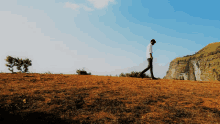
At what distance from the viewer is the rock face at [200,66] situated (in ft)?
118

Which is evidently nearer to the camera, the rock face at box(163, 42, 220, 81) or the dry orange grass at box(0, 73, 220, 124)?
the dry orange grass at box(0, 73, 220, 124)

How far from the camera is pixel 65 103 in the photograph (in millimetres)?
5121

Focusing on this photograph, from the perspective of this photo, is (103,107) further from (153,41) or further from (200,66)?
(200,66)

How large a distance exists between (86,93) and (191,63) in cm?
4608

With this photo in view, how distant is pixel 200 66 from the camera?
40.6 meters

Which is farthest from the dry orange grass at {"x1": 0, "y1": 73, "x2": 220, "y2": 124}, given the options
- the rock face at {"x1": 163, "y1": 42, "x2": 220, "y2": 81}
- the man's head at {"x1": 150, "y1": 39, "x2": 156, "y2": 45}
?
the rock face at {"x1": 163, "y1": 42, "x2": 220, "y2": 81}

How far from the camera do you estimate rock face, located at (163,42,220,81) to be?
35919 millimetres

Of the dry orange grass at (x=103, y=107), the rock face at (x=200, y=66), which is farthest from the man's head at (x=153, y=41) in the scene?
the rock face at (x=200, y=66)

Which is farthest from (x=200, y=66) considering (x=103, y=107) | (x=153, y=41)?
(x=103, y=107)

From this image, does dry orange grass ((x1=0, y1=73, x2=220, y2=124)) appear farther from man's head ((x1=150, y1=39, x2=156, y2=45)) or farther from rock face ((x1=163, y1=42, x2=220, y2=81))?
rock face ((x1=163, y1=42, x2=220, y2=81))

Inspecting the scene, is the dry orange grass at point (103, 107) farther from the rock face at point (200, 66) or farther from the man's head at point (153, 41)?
the rock face at point (200, 66)

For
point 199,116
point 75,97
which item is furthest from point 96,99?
point 199,116

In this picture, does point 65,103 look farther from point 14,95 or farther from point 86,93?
point 14,95

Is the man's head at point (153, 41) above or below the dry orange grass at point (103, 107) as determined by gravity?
above
